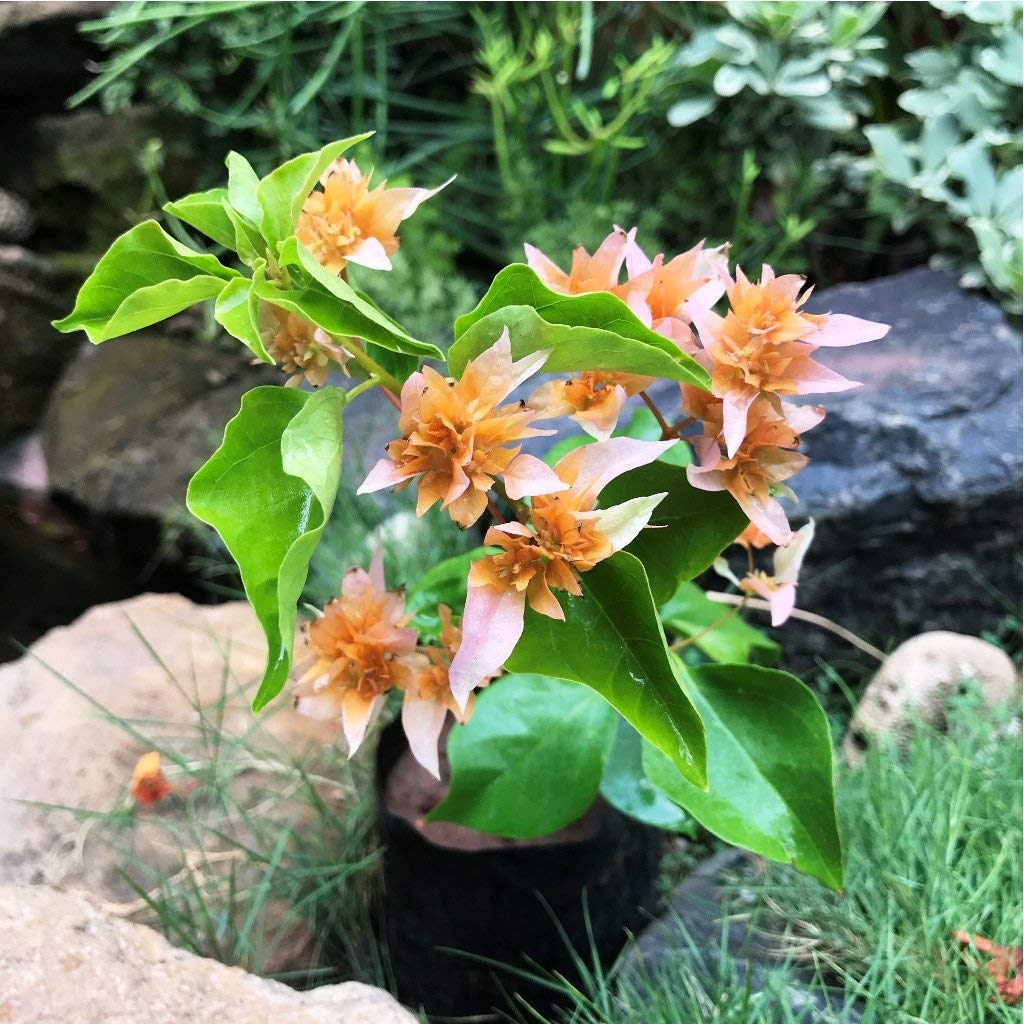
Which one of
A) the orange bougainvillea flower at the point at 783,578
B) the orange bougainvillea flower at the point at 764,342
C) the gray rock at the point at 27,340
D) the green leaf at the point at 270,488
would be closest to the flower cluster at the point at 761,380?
the orange bougainvillea flower at the point at 764,342

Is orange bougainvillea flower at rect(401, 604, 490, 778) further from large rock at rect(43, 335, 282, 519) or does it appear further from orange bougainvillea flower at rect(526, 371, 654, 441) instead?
large rock at rect(43, 335, 282, 519)

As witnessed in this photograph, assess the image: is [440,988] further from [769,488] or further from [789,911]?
[769,488]

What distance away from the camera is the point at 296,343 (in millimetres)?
535

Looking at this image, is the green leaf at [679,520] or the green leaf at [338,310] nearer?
the green leaf at [338,310]

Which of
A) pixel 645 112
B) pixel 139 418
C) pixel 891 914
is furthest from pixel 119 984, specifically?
pixel 139 418

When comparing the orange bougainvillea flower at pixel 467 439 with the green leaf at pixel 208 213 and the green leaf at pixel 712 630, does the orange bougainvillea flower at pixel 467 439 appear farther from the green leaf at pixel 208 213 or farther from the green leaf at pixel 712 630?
the green leaf at pixel 712 630

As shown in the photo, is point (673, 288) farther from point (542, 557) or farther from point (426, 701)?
point (426, 701)

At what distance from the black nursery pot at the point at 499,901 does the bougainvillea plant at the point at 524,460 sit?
0.23 metres

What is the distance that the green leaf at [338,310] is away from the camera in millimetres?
472

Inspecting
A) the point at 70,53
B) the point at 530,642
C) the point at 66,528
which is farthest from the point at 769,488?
the point at 70,53

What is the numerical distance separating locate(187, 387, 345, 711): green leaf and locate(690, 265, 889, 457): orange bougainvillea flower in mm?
219

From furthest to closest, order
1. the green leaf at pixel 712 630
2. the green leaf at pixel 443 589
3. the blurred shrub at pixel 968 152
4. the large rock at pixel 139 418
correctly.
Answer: the large rock at pixel 139 418
the blurred shrub at pixel 968 152
the green leaf at pixel 712 630
the green leaf at pixel 443 589

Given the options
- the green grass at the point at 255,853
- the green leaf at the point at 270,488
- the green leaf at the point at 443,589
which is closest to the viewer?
the green leaf at the point at 270,488

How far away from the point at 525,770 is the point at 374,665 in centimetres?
19
